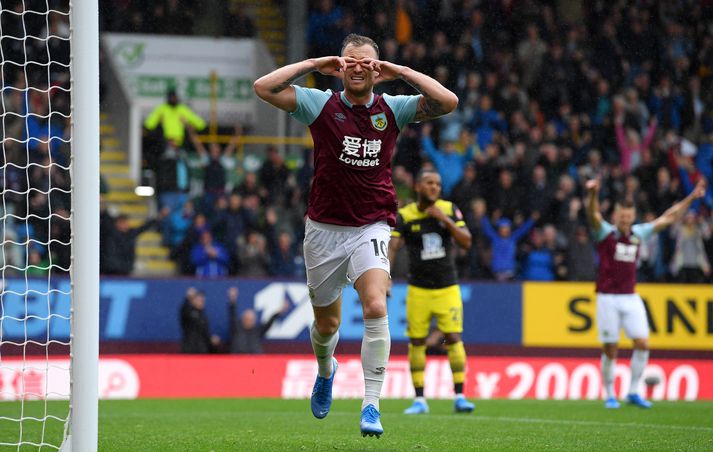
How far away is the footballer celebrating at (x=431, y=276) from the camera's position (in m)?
12.5

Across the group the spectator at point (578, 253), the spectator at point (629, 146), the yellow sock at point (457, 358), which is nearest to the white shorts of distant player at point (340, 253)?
the yellow sock at point (457, 358)

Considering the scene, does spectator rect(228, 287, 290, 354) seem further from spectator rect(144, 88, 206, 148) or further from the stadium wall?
spectator rect(144, 88, 206, 148)

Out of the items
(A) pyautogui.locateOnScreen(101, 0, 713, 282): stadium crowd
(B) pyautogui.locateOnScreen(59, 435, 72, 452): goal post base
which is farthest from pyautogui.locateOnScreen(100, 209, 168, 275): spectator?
(B) pyautogui.locateOnScreen(59, 435, 72, 452): goal post base

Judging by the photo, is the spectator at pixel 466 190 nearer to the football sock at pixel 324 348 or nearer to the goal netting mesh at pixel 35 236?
the goal netting mesh at pixel 35 236

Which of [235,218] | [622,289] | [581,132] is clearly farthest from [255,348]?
[581,132]

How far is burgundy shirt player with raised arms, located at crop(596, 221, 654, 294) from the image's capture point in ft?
47.0

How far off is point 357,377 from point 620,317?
185 inches

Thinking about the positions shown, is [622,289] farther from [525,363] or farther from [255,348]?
[255,348]

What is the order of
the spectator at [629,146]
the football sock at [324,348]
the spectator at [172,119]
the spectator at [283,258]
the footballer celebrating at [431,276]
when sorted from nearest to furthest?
1. the football sock at [324,348]
2. the footballer celebrating at [431,276]
3. the spectator at [283,258]
4. the spectator at [172,119]
5. the spectator at [629,146]

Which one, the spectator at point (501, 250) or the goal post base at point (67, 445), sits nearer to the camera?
the goal post base at point (67, 445)

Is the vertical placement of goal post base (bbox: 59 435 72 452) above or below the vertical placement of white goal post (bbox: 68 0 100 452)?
below

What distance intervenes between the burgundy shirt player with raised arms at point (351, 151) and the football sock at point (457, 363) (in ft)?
16.7

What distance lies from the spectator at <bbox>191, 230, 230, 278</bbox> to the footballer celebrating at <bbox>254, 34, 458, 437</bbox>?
1132 centimetres

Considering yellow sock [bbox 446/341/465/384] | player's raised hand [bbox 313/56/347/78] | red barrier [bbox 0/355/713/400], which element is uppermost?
player's raised hand [bbox 313/56/347/78]
